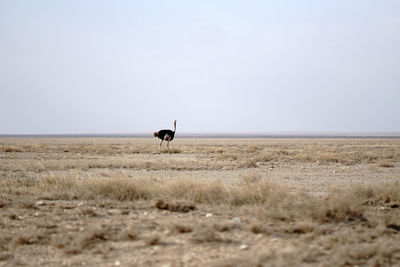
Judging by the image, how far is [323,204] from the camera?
8.74m

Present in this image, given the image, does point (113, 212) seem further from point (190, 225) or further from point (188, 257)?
point (188, 257)

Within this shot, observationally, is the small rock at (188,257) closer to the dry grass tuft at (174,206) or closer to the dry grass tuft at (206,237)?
the dry grass tuft at (206,237)

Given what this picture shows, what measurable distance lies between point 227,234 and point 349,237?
85.0 inches

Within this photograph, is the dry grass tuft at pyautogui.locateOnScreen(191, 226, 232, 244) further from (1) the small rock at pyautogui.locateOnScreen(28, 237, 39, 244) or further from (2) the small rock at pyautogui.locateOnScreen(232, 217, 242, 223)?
(1) the small rock at pyautogui.locateOnScreen(28, 237, 39, 244)

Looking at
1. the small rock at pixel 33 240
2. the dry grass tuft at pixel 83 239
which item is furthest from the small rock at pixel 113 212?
the small rock at pixel 33 240

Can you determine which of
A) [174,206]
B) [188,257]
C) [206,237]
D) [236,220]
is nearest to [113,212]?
[174,206]

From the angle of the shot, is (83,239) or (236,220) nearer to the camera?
(83,239)

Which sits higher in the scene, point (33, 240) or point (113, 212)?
point (113, 212)

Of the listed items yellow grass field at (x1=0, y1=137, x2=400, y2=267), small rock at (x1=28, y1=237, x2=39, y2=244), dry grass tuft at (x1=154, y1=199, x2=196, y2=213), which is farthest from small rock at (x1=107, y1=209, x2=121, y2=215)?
small rock at (x1=28, y1=237, x2=39, y2=244)

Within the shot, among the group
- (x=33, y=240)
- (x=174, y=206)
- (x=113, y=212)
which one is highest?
(x=174, y=206)

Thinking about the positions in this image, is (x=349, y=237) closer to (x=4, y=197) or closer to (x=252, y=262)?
(x=252, y=262)

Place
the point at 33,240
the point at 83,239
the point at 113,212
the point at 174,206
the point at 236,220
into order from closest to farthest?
the point at 83,239 → the point at 33,240 → the point at 236,220 → the point at 113,212 → the point at 174,206

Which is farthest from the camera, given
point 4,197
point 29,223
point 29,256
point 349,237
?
point 4,197

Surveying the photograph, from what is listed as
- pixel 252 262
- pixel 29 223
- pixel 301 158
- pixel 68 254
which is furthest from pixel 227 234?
pixel 301 158
